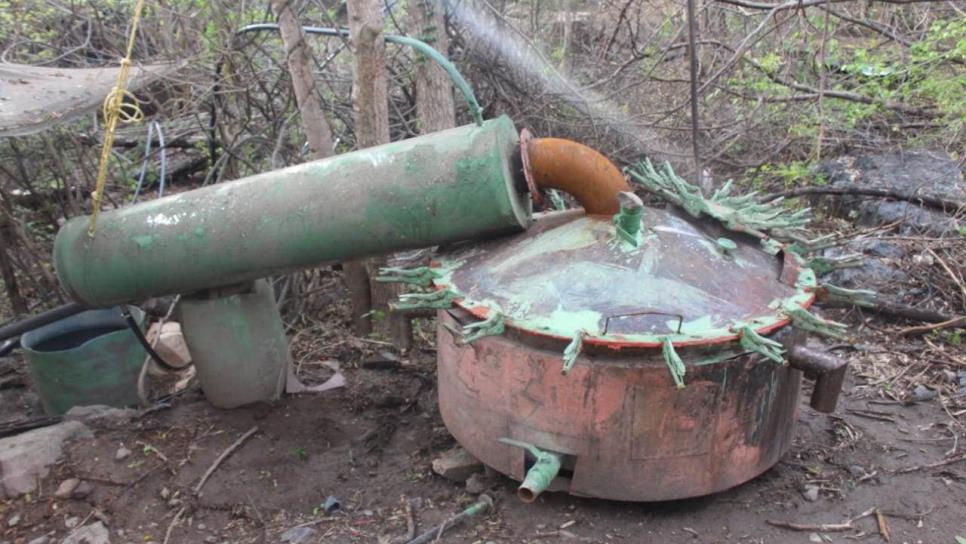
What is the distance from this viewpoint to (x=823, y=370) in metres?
2.61

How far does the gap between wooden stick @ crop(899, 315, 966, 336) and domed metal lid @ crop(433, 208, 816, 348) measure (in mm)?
1641

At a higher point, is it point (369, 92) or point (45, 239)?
point (369, 92)

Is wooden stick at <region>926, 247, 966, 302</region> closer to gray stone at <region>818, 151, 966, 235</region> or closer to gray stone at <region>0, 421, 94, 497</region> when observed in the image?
gray stone at <region>818, 151, 966, 235</region>

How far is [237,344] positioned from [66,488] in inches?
37.0

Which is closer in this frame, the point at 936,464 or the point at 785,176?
the point at 936,464

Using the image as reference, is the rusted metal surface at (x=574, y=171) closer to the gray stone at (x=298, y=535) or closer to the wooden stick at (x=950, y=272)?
the gray stone at (x=298, y=535)

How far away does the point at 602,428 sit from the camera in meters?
2.68

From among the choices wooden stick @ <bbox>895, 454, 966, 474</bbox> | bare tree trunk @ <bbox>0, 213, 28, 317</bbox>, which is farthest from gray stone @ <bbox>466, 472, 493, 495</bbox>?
bare tree trunk @ <bbox>0, 213, 28, 317</bbox>

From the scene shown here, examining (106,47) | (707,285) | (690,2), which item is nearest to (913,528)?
(707,285)

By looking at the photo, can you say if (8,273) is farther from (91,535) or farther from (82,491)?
(91,535)

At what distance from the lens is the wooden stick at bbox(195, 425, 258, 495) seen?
3.27 m

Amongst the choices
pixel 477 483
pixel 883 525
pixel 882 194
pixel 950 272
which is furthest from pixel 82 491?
pixel 882 194

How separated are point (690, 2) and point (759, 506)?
2327 millimetres

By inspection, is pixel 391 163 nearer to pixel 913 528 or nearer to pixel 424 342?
pixel 424 342
